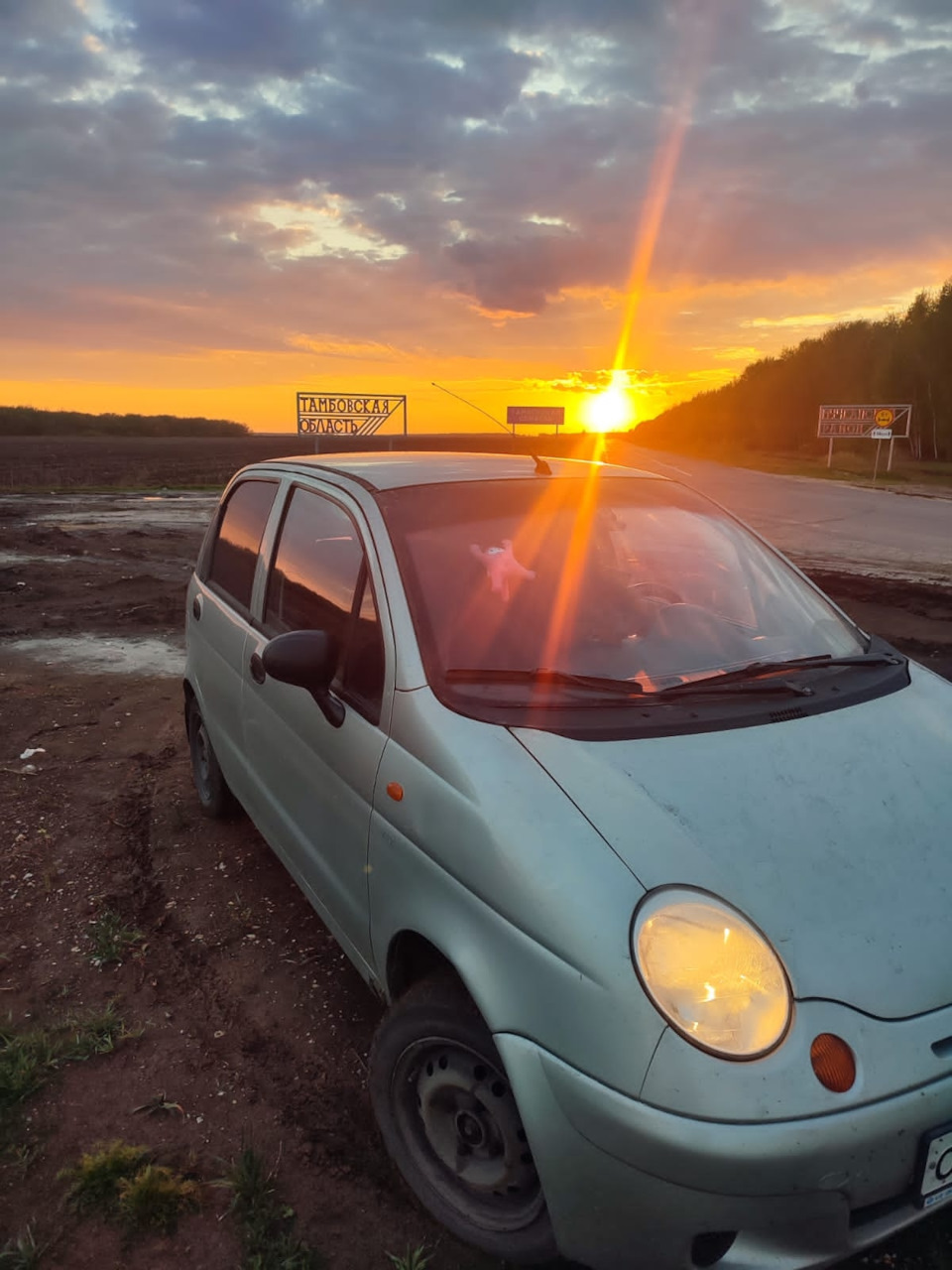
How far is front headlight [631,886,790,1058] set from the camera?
5.26ft

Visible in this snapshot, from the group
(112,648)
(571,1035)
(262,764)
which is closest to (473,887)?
(571,1035)

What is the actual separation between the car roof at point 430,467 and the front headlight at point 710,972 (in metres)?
1.76

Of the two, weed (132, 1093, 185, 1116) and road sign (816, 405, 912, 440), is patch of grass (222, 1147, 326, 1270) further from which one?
road sign (816, 405, 912, 440)

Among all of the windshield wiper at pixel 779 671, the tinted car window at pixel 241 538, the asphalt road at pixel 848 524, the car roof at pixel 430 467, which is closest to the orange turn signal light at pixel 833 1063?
the windshield wiper at pixel 779 671

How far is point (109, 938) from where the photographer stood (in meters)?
3.46

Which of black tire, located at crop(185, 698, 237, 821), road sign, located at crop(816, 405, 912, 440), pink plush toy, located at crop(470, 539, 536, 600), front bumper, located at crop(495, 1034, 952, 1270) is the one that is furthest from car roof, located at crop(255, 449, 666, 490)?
road sign, located at crop(816, 405, 912, 440)

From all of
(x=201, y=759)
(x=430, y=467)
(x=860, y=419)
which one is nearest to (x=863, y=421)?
(x=860, y=419)

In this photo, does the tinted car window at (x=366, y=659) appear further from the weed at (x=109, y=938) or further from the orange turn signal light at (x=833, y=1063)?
the weed at (x=109, y=938)

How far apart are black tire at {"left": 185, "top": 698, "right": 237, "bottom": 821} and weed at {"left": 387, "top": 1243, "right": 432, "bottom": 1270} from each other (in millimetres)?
2390

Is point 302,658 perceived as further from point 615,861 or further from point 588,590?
point 615,861

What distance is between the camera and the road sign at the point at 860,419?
44344 millimetres

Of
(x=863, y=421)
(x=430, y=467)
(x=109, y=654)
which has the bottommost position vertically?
(x=109, y=654)

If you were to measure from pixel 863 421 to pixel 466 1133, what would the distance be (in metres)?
50.6

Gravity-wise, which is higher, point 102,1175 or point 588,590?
point 588,590
